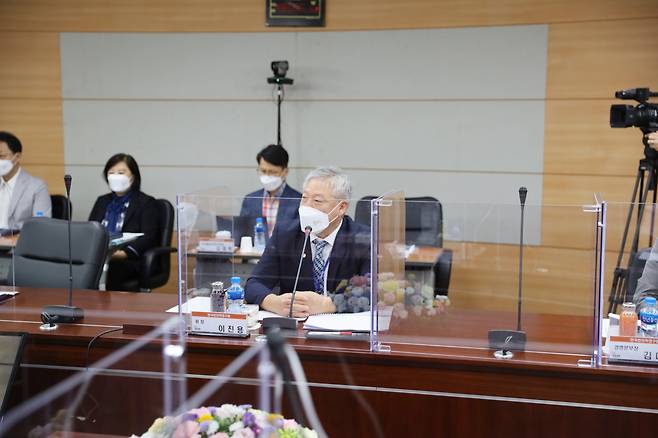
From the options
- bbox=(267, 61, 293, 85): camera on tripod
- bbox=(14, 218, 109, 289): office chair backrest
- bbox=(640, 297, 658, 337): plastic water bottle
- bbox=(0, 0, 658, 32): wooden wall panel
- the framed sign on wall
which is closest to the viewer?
bbox=(640, 297, 658, 337): plastic water bottle

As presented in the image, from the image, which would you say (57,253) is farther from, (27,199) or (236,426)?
(236,426)

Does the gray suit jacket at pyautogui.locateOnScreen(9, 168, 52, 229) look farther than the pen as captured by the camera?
Yes

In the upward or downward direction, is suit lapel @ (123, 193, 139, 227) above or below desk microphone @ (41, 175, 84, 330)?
above

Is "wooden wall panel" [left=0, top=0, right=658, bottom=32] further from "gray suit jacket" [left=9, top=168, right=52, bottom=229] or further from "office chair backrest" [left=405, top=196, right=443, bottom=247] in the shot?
"office chair backrest" [left=405, top=196, right=443, bottom=247]

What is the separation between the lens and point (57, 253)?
11.6ft

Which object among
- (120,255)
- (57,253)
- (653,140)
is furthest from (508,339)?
(120,255)

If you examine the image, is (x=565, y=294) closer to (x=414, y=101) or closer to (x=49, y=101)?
(x=414, y=101)

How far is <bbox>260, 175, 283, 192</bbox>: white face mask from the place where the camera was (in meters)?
4.77

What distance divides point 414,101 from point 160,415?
4.39 metres

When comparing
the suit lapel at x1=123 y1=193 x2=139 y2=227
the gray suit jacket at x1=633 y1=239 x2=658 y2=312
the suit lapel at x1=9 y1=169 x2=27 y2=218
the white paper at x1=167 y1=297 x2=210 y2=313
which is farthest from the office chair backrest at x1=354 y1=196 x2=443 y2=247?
the suit lapel at x1=9 y1=169 x2=27 y2=218

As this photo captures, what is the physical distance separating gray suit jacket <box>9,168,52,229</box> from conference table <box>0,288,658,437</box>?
2.63 metres

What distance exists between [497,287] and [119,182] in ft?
9.62

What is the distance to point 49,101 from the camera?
611 centimetres

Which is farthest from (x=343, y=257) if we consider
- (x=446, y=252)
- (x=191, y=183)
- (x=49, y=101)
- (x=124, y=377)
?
(x=49, y=101)
